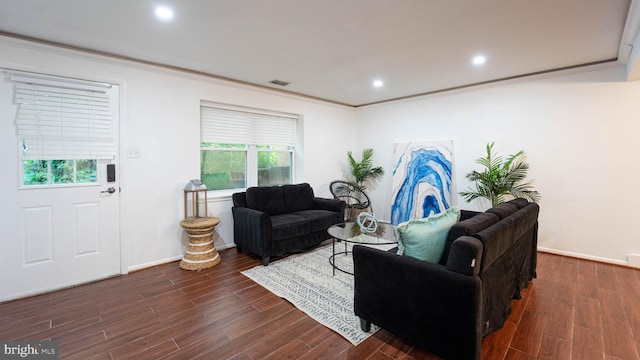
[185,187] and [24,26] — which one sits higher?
[24,26]

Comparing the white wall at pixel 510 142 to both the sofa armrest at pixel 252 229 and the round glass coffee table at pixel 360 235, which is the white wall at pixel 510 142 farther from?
the round glass coffee table at pixel 360 235

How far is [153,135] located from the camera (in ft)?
11.3

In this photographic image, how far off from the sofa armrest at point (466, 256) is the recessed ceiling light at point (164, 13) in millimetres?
2684

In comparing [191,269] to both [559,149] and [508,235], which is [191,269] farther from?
[559,149]

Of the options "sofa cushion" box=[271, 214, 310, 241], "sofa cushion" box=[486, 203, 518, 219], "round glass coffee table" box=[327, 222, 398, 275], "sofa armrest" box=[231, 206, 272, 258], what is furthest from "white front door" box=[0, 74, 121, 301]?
"sofa cushion" box=[486, 203, 518, 219]

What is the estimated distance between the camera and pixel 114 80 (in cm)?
314

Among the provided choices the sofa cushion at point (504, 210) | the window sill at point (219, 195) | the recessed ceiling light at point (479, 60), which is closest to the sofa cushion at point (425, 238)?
the sofa cushion at point (504, 210)

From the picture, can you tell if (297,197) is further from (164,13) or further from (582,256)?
(582,256)

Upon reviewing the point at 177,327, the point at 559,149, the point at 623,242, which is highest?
the point at 559,149

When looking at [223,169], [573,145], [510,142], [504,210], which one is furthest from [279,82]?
[573,145]

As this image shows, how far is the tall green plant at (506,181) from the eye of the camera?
3971 millimetres

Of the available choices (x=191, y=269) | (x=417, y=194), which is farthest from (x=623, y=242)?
(x=191, y=269)

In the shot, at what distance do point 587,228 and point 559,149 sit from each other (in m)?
1.08

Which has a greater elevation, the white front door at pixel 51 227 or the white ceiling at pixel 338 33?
the white ceiling at pixel 338 33
